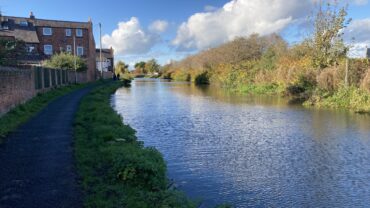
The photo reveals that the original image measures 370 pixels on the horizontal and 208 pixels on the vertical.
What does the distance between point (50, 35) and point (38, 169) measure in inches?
2172

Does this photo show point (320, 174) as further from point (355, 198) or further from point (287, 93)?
point (287, 93)

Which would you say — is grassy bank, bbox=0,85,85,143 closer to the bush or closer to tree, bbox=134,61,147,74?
the bush

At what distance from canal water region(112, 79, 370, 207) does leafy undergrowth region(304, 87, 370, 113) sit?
341cm

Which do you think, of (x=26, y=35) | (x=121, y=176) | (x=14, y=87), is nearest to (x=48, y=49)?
(x=26, y=35)

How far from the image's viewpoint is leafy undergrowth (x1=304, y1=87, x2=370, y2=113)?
2358 cm

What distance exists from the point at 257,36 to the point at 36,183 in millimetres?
57493

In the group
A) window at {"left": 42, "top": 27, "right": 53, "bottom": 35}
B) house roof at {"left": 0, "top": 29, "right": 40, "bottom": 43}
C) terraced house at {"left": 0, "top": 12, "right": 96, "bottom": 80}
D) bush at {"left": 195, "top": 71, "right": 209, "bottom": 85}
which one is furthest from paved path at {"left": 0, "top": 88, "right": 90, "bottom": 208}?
bush at {"left": 195, "top": 71, "right": 209, "bottom": 85}

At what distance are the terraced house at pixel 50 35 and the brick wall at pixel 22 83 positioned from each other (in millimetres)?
24905

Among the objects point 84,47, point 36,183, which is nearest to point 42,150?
point 36,183

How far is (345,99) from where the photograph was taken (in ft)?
84.1

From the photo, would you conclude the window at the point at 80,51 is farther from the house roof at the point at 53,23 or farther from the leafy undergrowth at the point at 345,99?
the leafy undergrowth at the point at 345,99

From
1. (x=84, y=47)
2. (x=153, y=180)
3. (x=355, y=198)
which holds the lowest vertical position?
(x=355, y=198)

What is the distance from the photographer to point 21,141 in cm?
1070

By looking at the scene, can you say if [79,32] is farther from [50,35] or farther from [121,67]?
[121,67]
